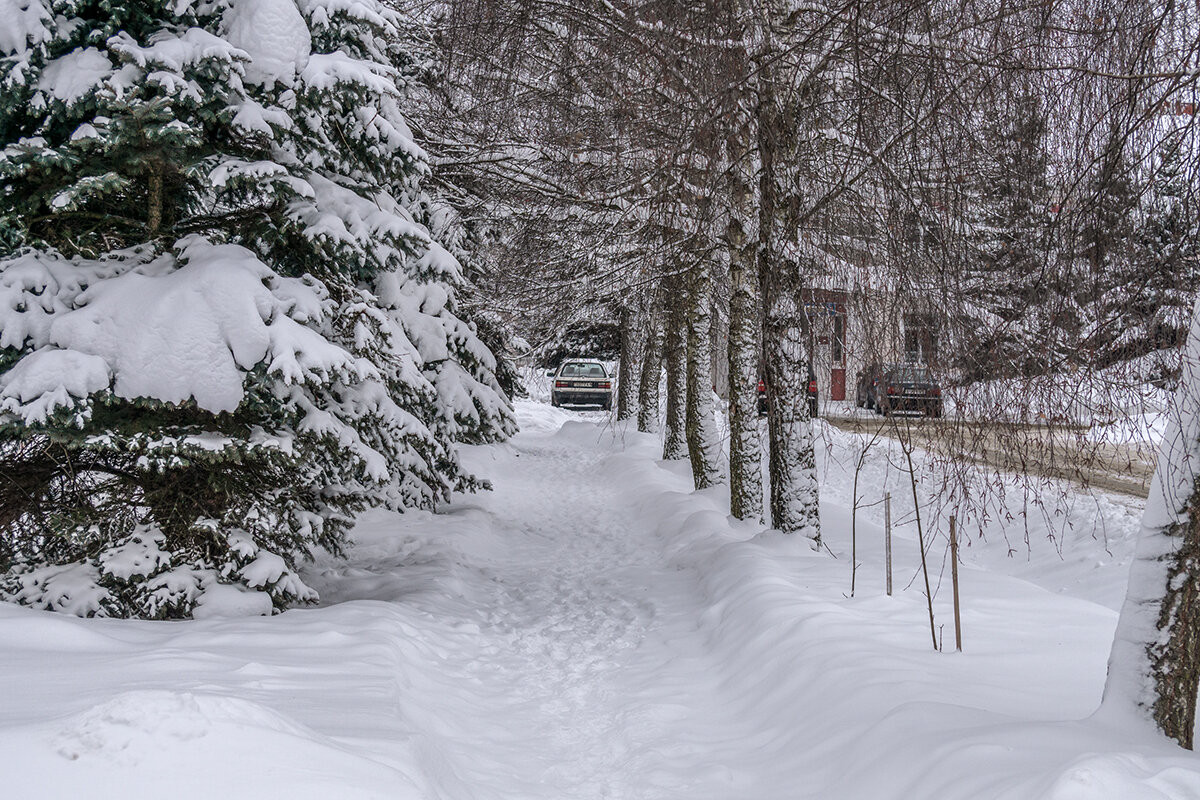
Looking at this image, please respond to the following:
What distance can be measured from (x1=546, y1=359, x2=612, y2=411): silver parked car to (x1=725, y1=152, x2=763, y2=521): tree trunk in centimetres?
2290

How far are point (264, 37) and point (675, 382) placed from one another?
1172 centimetres

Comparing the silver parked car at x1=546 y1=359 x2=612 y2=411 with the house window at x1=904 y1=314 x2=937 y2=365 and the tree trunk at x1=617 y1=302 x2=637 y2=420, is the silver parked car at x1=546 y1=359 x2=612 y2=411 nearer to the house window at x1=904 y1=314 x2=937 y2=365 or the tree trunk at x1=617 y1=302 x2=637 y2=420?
the tree trunk at x1=617 y1=302 x2=637 y2=420

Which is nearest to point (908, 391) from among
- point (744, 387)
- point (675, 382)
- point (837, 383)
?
point (837, 383)

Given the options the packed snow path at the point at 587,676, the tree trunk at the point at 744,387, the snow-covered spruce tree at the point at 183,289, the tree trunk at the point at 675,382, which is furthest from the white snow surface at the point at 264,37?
the tree trunk at the point at 675,382

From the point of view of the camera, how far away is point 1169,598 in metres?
3.43

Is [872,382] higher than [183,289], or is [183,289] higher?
[183,289]

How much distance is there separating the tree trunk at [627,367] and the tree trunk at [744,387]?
8.57 meters

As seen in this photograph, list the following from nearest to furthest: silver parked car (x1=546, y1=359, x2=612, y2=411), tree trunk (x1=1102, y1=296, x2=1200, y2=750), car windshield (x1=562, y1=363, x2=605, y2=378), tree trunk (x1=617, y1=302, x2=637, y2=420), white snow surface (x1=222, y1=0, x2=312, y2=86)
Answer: tree trunk (x1=1102, y1=296, x2=1200, y2=750) < white snow surface (x1=222, y1=0, x2=312, y2=86) < tree trunk (x1=617, y1=302, x2=637, y2=420) < silver parked car (x1=546, y1=359, x2=612, y2=411) < car windshield (x1=562, y1=363, x2=605, y2=378)

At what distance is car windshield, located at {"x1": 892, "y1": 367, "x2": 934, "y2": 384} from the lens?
5375mm

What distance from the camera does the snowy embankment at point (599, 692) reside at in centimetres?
293

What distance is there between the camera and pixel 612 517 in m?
13.2

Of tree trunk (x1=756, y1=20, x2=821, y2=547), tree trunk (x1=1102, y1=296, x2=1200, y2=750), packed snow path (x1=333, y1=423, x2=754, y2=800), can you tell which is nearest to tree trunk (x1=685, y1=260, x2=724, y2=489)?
packed snow path (x1=333, y1=423, x2=754, y2=800)

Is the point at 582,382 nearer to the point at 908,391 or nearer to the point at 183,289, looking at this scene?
the point at 183,289

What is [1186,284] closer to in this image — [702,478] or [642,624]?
[642,624]
